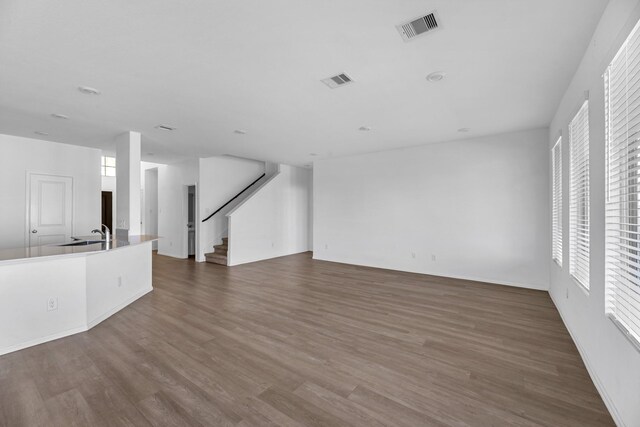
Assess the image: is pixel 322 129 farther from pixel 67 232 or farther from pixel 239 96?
pixel 67 232

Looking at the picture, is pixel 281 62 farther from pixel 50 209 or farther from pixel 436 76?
pixel 50 209

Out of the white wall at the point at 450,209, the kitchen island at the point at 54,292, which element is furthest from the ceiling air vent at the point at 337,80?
the white wall at the point at 450,209

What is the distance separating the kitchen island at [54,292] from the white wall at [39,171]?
9.48ft

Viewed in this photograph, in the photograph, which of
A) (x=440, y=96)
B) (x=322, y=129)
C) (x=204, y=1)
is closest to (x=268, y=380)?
(x=204, y=1)

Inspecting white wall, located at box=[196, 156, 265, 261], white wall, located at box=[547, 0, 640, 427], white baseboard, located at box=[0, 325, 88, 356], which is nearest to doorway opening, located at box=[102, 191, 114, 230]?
white wall, located at box=[196, 156, 265, 261]

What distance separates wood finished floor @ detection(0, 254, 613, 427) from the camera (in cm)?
180

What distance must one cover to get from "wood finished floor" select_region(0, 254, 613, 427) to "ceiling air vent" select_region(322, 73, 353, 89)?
106 inches

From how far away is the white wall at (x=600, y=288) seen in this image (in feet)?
5.07

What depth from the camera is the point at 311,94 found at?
322cm

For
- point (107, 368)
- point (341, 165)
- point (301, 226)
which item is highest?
point (341, 165)

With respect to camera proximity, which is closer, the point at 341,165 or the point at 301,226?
the point at 341,165

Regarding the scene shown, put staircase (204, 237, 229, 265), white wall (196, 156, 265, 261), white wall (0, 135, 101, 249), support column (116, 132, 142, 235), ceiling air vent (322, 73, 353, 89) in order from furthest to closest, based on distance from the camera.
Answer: white wall (196, 156, 265, 261), staircase (204, 237, 229, 265), white wall (0, 135, 101, 249), support column (116, 132, 142, 235), ceiling air vent (322, 73, 353, 89)

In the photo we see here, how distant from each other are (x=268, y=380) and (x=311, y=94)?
2.92m

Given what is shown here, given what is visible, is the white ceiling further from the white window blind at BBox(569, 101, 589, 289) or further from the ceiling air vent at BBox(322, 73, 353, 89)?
the white window blind at BBox(569, 101, 589, 289)
